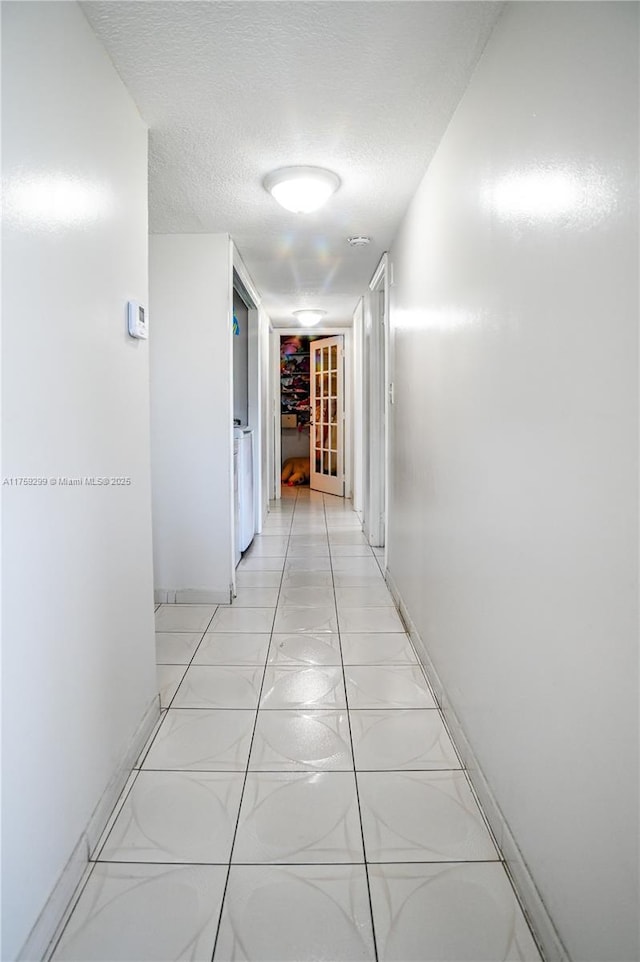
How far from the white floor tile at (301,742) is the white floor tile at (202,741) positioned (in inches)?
1.9

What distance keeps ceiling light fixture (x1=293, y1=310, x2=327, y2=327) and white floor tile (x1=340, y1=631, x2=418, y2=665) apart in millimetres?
4003

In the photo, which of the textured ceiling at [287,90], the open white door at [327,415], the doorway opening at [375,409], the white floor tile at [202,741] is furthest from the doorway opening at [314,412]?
the white floor tile at [202,741]

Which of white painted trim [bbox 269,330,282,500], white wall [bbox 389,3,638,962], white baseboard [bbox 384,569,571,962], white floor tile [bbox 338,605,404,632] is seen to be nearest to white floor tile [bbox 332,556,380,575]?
white floor tile [bbox 338,605,404,632]

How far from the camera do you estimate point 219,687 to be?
95.7 inches

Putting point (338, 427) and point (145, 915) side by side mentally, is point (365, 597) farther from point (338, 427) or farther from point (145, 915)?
point (338, 427)

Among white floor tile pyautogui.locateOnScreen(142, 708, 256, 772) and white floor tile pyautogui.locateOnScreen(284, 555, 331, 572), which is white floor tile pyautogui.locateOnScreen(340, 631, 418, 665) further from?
white floor tile pyautogui.locateOnScreen(284, 555, 331, 572)

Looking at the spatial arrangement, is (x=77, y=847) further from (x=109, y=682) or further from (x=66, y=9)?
(x=66, y=9)

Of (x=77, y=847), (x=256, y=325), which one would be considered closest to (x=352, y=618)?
(x=77, y=847)

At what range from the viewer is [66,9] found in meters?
1.39

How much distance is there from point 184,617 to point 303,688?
1.13m

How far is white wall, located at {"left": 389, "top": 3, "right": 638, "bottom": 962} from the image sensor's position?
0.93 meters

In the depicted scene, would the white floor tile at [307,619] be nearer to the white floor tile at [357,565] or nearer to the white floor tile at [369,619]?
the white floor tile at [369,619]

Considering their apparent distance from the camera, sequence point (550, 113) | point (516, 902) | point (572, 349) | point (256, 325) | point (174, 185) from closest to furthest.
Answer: point (572, 349) → point (550, 113) → point (516, 902) → point (174, 185) → point (256, 325)

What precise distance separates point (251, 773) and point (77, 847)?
566 millimetres
